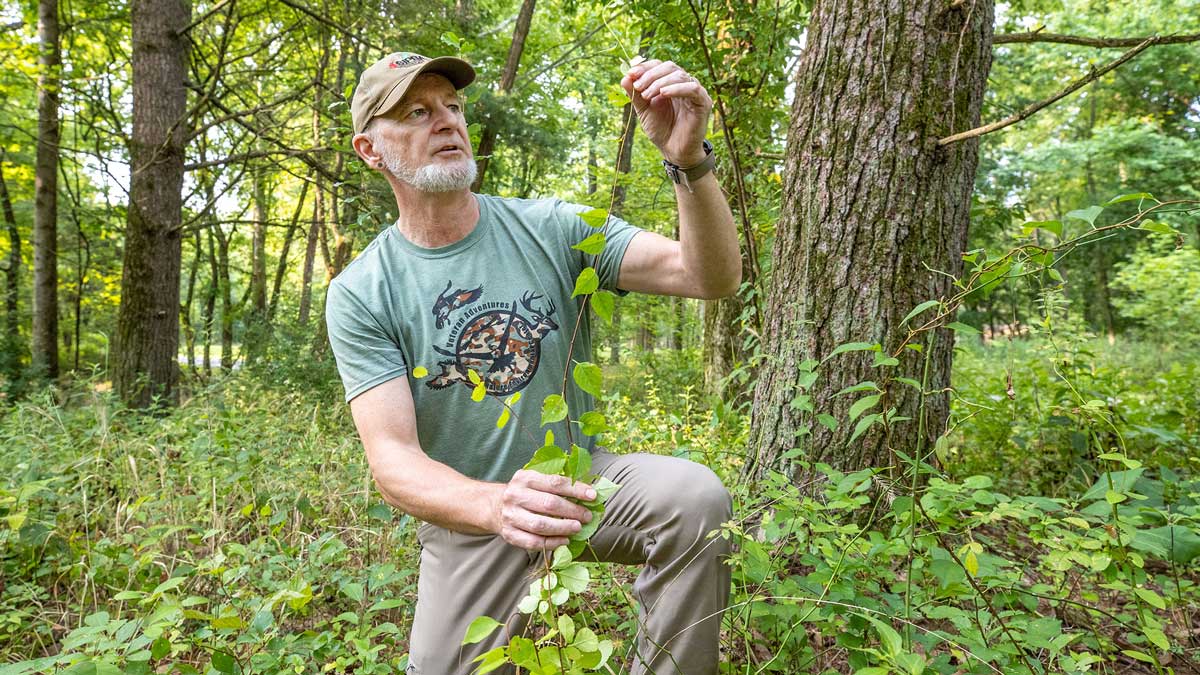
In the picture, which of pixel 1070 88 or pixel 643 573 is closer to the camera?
pixel 643 573

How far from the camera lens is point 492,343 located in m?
1.93

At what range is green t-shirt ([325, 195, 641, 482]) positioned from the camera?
1924mm

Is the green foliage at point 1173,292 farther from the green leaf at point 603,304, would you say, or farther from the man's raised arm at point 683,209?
the green leaf at point 603,304

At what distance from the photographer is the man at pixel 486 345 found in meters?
1.57

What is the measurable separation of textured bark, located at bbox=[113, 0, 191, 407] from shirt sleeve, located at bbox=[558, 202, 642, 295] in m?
5.22

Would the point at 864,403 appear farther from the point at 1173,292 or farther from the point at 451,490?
the point at 1173,292

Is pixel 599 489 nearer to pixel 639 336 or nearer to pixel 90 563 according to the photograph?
pixel 90 563

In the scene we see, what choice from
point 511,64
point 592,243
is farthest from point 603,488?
point 511,64

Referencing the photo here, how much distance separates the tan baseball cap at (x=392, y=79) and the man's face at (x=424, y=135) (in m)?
0.03

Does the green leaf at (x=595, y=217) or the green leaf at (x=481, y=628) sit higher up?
the green leaf at (x=595, y=217)

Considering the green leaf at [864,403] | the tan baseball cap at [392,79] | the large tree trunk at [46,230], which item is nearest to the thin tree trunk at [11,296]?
the large tree trunk at [46,230]

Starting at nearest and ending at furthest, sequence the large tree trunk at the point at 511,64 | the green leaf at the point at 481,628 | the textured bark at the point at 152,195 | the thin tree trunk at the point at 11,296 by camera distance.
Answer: the green leaf at the point at 481,628 → the textured bark at the point at 152,195 → the large tree trunk at the point at 511,64 → the thin tree trunk at the point at 11,296

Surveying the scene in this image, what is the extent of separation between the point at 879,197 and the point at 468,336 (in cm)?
154

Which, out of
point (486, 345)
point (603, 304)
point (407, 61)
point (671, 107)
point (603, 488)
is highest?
point (407, 61)
